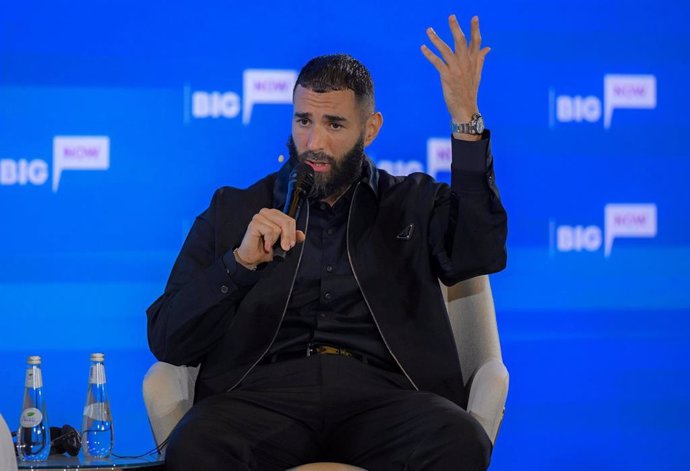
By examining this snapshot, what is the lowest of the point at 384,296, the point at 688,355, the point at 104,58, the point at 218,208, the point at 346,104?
the point at 688,355

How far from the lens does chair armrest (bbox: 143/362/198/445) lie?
3.05 m

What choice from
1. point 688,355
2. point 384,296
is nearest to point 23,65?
point 384,296

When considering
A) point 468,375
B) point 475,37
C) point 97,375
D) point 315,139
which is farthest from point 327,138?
point 97,375

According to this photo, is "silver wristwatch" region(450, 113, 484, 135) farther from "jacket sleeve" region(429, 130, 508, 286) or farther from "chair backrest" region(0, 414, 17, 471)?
"chair backrest" region(0, 414, 17, 471)

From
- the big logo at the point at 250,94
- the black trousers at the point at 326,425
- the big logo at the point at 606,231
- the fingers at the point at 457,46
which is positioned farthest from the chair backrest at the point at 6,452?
the big logo at the point at 606,231

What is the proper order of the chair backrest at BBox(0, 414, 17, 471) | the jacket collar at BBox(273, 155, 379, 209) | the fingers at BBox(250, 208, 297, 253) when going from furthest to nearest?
the jacket collar at BBox(273, 155, 379, 209), the fingers at BBox(250, 208, 297, 253), the chair backrest at BBox(0, 414, 17, 471)

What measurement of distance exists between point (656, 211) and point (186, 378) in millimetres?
2165

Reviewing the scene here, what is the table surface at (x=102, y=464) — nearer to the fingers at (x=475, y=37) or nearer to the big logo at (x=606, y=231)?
the fingers at (x=475, y=37)

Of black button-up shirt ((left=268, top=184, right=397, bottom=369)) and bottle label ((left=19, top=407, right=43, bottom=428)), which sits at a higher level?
black button-up shirt ((left=268, top=184, right=397, bottom=369))

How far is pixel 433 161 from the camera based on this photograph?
434 centimetres

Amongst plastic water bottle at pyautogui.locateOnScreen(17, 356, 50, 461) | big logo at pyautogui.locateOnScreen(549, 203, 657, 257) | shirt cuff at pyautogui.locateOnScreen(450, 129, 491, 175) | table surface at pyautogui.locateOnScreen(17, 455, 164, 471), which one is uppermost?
shirt cuff at pyautogui.locateOnScreen(450, 129, 491, 175)

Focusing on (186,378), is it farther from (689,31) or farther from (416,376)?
(689,31)

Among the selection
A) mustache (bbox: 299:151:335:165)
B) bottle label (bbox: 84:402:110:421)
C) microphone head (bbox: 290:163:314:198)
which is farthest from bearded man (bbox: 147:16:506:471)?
bottle label (bbox: 84:402:110:421)

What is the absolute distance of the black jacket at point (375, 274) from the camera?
2975 millimetres
